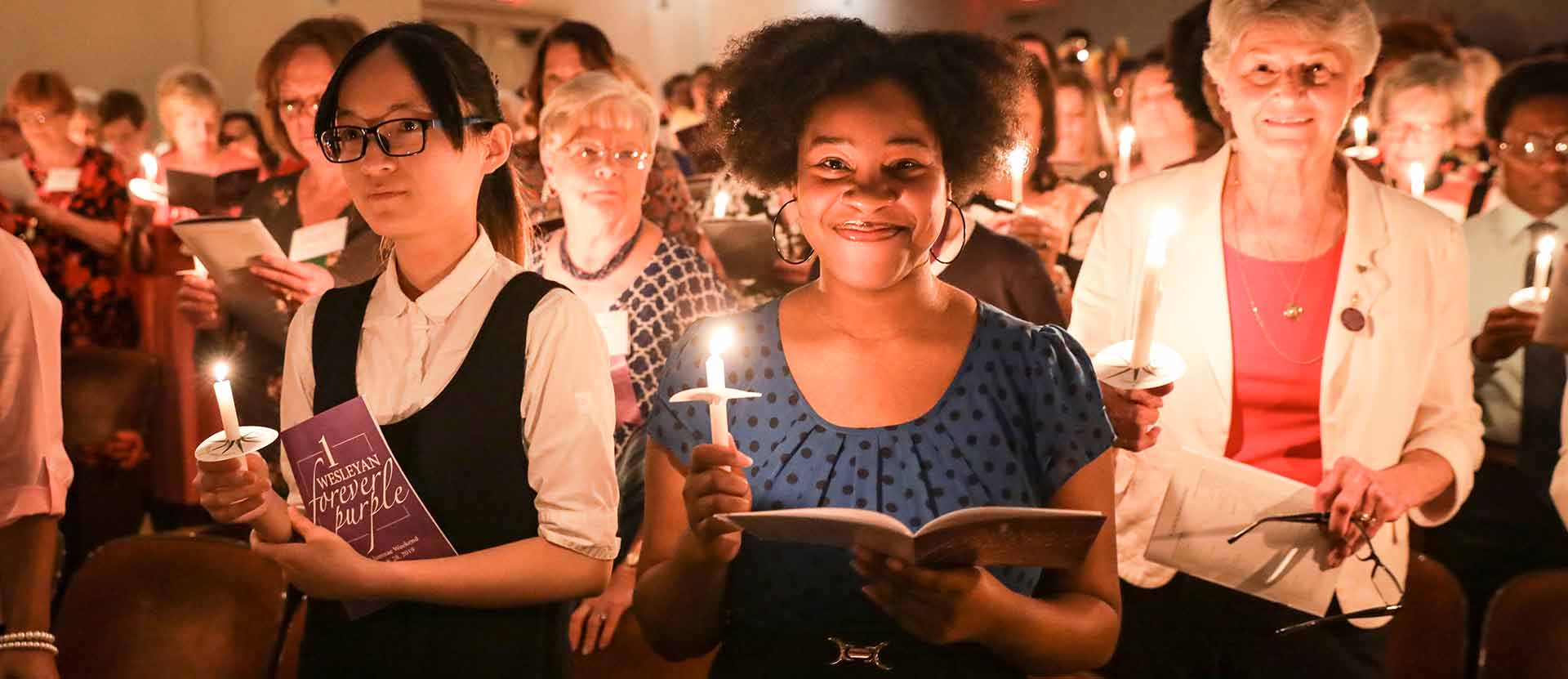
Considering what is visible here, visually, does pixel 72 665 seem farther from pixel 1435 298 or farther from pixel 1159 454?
pixel 1435 298

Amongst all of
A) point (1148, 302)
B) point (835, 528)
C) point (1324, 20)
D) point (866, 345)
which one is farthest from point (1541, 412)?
point (835, 528)

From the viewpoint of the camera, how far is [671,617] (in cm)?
169

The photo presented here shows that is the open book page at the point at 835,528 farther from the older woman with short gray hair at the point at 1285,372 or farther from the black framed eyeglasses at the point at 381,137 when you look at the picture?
the older woman with short gray hair at the point at 1285,372

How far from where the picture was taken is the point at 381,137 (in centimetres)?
175

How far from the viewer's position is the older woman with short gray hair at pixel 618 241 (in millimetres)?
3008

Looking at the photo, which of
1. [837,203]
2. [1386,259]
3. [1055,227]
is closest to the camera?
[837,203]

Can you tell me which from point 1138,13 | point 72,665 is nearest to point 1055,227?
point 72,665

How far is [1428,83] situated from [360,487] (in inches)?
141

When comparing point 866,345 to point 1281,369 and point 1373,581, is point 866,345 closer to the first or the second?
point 1281,369

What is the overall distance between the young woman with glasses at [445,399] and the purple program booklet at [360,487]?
0.09 feet

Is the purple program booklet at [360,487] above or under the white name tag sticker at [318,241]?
under

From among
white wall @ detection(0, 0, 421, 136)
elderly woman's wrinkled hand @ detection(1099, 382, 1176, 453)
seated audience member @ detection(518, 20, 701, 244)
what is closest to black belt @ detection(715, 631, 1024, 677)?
elderly woman's wrinkled hand @ detection(1099, 382, 1176, 453)

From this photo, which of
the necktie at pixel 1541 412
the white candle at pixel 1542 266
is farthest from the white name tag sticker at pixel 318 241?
the necktie at pixel 1541 412

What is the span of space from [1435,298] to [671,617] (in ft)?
4.77
